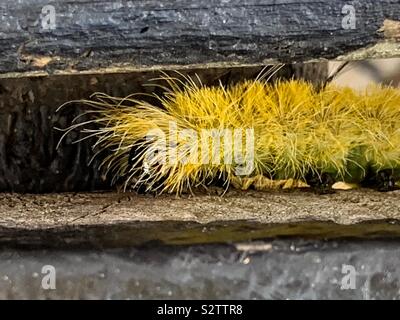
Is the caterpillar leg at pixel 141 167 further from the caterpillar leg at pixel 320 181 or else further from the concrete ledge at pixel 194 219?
the caterpillar leg at pixel 320 181

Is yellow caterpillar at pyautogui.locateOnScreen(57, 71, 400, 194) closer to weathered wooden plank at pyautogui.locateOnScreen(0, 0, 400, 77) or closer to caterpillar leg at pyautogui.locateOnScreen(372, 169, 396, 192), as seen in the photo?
caterpillar leg at pyautogui.locateOnScreen(372, 169, 396, 192)

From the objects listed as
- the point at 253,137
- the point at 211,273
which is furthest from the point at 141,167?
the point at 211,273

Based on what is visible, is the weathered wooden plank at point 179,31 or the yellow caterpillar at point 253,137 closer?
the weathered wooden plank at point 179,31

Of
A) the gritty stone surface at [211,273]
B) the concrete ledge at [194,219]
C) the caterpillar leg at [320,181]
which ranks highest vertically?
the caterpillar leg at [320,181]

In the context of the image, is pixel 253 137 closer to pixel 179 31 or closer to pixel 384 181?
pixel 384 181

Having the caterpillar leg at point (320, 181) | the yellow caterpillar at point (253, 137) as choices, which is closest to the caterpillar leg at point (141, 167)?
the yellow caterpillar at point (253, 137)
